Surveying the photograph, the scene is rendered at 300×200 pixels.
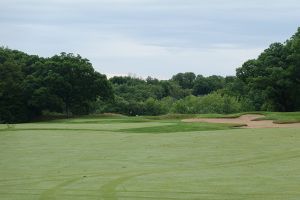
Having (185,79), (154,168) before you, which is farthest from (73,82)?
(185,79)

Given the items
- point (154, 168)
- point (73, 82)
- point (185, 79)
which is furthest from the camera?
point (185, 79)

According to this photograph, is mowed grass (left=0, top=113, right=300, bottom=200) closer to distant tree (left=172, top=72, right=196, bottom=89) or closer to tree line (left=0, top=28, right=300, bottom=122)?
tree line (left=0, top=28, right=300, bottom=122)

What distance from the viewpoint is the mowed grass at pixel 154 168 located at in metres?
13.3

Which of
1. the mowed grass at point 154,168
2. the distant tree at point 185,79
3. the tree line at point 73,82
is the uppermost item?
the distant tree at point 185,79

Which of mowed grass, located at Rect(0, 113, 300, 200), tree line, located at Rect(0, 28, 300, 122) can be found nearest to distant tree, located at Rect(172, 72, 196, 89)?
tree line, located at Rect(0, 28, 300, 122)

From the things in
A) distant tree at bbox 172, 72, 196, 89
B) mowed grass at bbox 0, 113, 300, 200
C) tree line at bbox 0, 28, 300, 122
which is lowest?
mowed grass at bbox 0, 113, 300, 200

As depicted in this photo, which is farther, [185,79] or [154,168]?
[185,79]

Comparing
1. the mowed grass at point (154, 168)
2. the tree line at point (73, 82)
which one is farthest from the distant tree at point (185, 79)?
the mowed grass at point (154, 168)

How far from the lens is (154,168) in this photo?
18.0m

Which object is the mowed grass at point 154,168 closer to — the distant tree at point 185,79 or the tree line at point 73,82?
the tree line at point 73,82

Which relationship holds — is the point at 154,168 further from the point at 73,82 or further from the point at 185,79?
the point at 185,79

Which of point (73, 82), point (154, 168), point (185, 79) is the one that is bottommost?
point (154, 168)

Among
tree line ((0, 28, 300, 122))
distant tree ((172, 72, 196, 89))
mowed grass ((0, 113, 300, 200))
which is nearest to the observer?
mowed grass ((0, 113, 300, 200))

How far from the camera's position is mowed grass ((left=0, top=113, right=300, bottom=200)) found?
1326 centimetres
